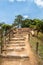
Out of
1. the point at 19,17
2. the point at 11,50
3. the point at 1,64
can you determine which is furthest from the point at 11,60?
the point at 19,17

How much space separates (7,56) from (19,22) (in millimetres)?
37237

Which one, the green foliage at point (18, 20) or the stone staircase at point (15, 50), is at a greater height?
the green foliage at point (18, 20)

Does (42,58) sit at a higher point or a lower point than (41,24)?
lower

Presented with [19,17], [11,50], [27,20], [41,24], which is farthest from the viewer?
[19,17]

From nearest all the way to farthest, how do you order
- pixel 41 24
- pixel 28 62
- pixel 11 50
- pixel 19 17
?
pixel 28 62 → pixel 11 50 → pixel 41 24 → pixel 19 17

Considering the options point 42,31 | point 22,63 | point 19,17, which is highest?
point 19,17

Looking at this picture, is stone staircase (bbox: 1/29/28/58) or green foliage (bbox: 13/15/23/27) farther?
green foliage (bbox: 13/15/23/27)

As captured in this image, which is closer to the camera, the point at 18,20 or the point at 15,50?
the point at 15,50

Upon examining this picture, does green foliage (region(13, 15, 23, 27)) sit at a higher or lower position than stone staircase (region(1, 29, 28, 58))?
higher

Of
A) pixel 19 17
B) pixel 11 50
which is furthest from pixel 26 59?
pixel 19 17

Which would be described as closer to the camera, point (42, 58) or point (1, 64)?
point (1, 64)

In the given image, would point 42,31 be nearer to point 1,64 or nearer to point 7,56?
point 7,56

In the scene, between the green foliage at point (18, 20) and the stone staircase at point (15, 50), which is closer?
the stone staircase at point (15, 50)

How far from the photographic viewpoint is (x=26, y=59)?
14023 mm
